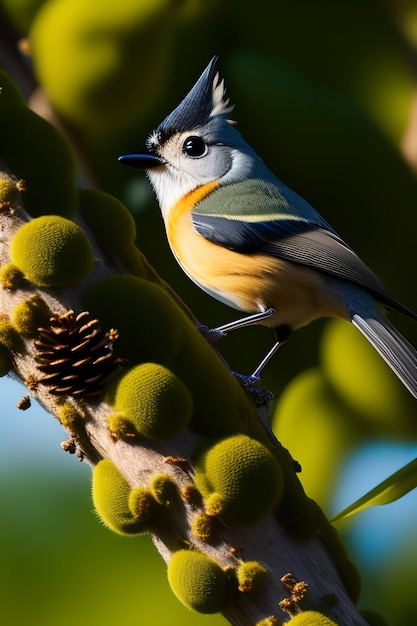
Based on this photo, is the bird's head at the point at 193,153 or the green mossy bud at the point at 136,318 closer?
the green mossy bud at the point at 136,318

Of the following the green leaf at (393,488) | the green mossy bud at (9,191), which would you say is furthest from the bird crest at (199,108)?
the green leaf at (393,488)

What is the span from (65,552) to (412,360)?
62 cm

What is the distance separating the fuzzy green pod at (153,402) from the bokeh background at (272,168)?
571 millimetres

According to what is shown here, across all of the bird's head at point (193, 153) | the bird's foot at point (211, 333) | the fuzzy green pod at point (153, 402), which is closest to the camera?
the fuzzy green pod at point (153, 402)

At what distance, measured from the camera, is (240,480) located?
0.72m

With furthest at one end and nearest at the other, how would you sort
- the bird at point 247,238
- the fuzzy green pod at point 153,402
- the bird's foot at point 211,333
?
1. the bird at point 247,238
2. the bird's foot at point 211,333
3. the fuzzy green pod at point 153,402

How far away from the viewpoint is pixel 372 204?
4.45 feet

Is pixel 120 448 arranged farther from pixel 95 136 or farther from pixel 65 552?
pixel 95 136

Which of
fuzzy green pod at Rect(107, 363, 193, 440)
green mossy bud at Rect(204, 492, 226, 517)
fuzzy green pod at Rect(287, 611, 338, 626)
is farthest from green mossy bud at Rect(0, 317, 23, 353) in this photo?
fuzzy green pod at Rect(287, 611, 338, 626)

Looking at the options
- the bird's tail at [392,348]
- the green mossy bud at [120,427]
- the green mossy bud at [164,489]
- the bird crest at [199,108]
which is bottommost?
the green mossy bud at [164,489]

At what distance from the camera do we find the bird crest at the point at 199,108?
122cm

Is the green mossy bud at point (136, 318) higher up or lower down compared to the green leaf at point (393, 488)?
higher up

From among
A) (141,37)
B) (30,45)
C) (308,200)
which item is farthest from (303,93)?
(30,45)

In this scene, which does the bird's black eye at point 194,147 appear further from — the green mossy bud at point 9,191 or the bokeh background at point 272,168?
the green mossy bud at point 9,191
